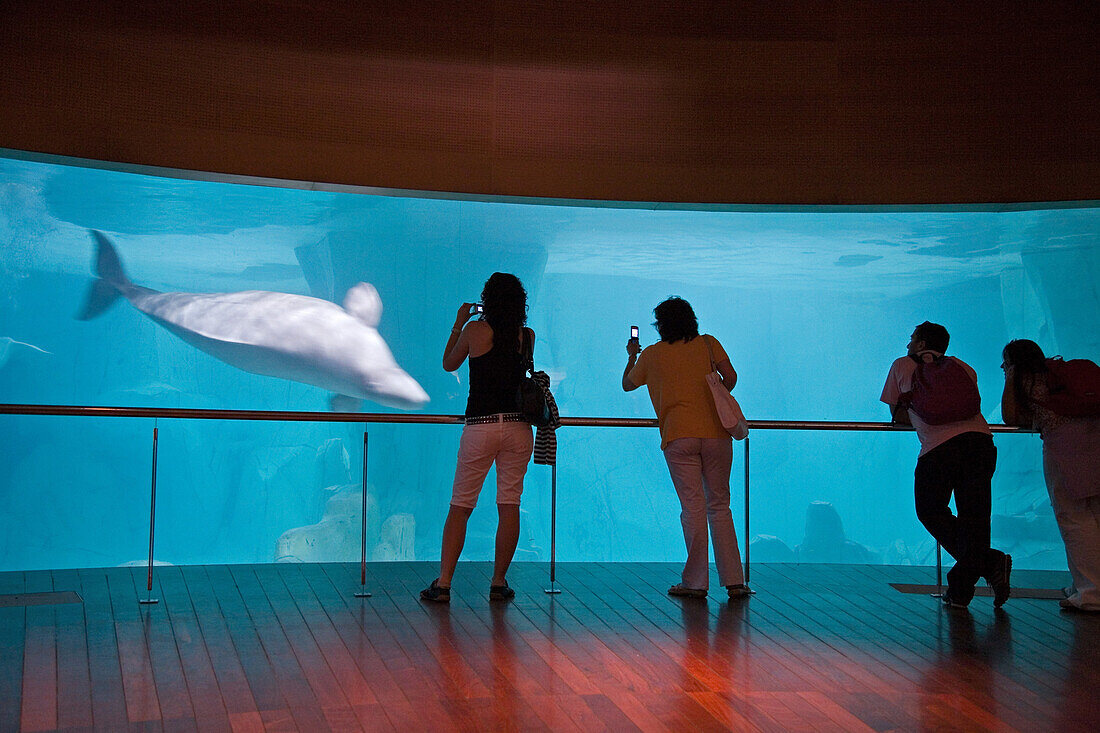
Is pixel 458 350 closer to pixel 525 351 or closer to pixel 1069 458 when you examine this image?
pixel 525 351

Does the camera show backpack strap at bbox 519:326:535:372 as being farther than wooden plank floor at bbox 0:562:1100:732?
Yes

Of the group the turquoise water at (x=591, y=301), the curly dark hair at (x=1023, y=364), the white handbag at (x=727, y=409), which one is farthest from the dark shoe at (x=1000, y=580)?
the turquoise water at (x=591, y=301)

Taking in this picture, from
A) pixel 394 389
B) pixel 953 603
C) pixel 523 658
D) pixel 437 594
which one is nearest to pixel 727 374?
pixel 953 603

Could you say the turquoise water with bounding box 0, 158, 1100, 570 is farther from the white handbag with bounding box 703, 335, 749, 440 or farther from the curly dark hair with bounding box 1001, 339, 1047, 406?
the white handbag with bounding box 703, 335, 749, 440

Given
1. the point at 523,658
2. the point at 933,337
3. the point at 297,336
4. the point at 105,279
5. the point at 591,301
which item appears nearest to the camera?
the point at 523,658

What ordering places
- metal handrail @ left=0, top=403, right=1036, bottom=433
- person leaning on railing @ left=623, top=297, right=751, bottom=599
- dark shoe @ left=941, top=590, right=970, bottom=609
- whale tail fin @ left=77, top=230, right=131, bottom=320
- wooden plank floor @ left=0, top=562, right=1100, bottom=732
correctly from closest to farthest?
wooden plank floor @ left=0, top=562, right=1100, bottom=732 < metal handrail @ left=0, top=403, right=1036, bottom=433 < dark shoe @ left=941, top=590, right=970, bottom=609 < person leaning on railing @ left=623, top=297, right=751, bottom=599 < whale tail fin @ left=77, top=230, right=131, bottom=320

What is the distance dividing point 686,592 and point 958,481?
130cm

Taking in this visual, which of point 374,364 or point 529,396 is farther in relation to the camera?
→ point 374,364

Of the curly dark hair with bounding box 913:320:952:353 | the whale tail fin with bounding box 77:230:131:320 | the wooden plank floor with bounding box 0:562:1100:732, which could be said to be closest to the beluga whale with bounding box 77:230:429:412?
the whale tail fin with bounding box 77:230:131:320

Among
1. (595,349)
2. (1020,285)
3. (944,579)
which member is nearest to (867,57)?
(944,579)

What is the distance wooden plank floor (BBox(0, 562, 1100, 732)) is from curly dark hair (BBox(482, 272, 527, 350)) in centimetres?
115

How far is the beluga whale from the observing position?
9.77 metres

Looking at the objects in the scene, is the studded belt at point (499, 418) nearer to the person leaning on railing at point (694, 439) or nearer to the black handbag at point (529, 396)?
the black handbag at point (529, 396)

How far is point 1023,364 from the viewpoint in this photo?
14.0ft
